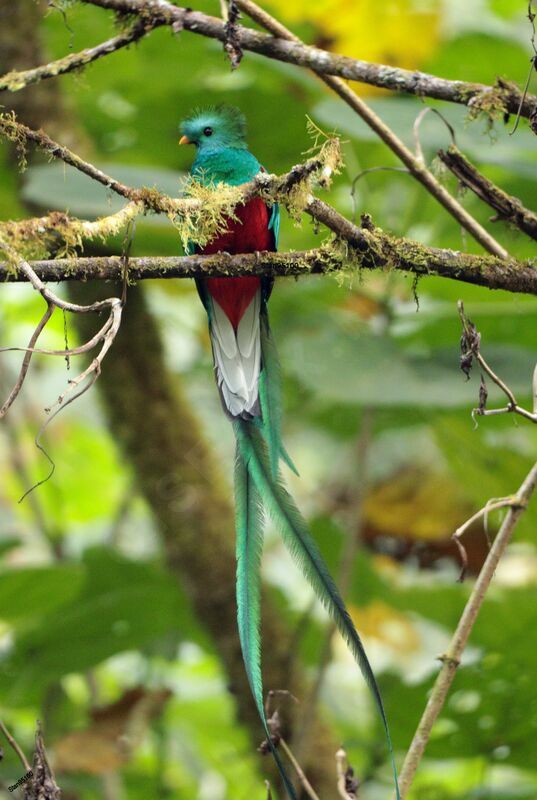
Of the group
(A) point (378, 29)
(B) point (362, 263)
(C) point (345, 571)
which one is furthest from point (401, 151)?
(A) point (378, 29)

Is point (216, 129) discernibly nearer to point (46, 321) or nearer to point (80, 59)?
point (80, 59)

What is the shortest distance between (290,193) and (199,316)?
224 centimetres

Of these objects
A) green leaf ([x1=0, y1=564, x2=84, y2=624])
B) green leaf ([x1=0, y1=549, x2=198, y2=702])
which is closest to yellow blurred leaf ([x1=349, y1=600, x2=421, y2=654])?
green leaf ([x1=0, y1=549, x2=198, y2=702])

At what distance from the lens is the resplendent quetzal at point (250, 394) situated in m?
1.29

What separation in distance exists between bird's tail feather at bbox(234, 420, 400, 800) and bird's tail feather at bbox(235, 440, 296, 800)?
0.04ft

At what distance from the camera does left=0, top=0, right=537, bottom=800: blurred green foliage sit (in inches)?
84.3

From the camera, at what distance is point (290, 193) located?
1299 mm

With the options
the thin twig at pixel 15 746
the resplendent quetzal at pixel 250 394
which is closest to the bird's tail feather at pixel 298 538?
the resplendent quetzal at pixel 250 394

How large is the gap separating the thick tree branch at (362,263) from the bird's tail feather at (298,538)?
1.03 feet

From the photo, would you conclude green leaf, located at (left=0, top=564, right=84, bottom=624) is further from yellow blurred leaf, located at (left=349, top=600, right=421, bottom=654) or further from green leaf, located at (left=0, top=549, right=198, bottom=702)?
yellow blurred leaf, located at (left=349, top=600, right=421, bottom=654)

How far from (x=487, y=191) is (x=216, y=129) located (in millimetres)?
818

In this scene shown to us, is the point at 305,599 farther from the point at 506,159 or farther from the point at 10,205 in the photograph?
the point at 506,159

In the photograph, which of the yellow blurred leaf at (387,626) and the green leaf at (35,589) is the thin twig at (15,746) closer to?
the green leaf at (35,589)

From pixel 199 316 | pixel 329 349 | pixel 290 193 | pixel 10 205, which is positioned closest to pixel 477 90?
pixel 290 193
